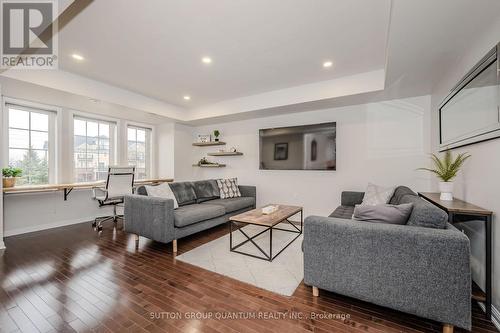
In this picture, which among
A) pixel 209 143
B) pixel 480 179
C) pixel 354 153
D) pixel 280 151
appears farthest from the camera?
pixel 209 143

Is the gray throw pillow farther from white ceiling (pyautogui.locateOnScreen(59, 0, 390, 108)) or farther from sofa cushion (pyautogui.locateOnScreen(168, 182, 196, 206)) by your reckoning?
sofa cushion (pyautogui.locateOnScreen(168, 182, 196, 206))

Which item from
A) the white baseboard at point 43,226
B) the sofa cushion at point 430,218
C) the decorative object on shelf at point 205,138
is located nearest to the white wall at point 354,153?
the decorative object on shelf at point 205,138

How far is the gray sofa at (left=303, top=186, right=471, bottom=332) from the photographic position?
1.37 m

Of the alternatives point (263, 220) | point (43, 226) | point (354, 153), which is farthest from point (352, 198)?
point (43, 226)

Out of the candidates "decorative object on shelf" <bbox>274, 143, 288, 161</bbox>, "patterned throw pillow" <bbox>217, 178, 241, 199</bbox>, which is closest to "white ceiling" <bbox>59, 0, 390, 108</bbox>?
"decorative object on shelf" <bbox>274, 143, 288, 161</bbox>

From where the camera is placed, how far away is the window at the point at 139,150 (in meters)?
5.38

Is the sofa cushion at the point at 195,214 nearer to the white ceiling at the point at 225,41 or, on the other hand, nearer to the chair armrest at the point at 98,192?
the chair armrest at the point at 98,192

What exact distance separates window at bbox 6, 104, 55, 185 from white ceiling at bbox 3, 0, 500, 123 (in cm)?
143

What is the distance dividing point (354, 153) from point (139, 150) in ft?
16.8

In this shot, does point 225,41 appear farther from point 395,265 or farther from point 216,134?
point 216,134

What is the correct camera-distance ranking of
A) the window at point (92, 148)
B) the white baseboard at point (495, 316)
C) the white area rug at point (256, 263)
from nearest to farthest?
the white baseboard at point (495, 316), the white area rug at point (256, 263), the window at point (92, 148)

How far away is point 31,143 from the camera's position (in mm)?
3861

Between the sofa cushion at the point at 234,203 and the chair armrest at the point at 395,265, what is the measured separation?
2.21m

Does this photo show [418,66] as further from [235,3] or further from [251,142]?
[251,142]
